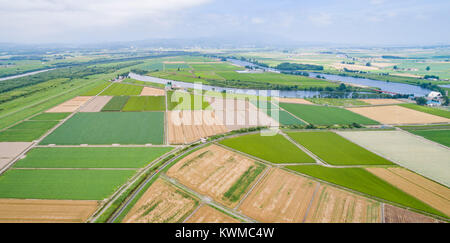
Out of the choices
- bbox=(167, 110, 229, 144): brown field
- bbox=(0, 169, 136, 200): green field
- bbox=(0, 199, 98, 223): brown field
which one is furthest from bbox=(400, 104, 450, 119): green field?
bbox=(0, 199, 98, 223): brown field

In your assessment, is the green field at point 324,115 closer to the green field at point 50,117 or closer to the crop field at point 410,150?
the crop field at point 410,150

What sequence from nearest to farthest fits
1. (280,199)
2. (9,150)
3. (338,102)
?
1. (280,199)
2. (9,150)
3. (338,102)

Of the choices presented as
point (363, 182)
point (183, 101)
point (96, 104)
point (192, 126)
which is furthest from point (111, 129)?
point (363, 182)

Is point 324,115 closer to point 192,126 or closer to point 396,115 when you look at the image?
point 396,115

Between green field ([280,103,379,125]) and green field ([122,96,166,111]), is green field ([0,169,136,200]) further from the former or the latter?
green field ([280,103,379,125])

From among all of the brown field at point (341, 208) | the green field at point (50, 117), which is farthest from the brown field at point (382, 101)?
the green field at point (50, 117)
